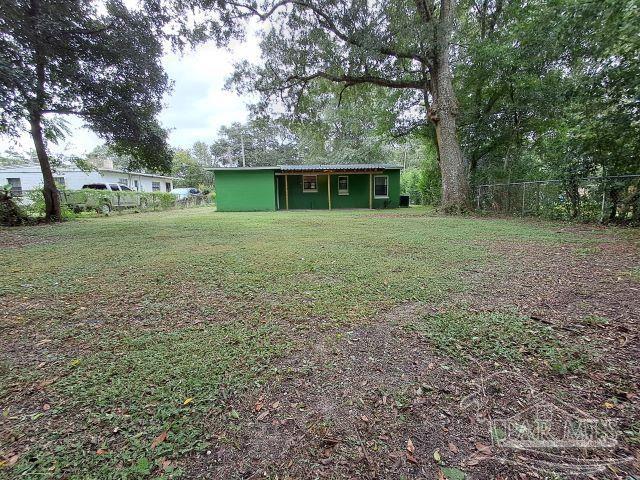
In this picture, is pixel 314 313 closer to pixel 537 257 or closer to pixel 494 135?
pixel 537 257

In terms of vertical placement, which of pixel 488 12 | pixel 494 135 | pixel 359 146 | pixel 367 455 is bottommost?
pixel 367 455

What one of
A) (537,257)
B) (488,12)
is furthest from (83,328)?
(488,12)

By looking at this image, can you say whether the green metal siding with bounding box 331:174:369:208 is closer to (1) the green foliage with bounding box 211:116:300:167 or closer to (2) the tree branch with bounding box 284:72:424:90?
(2) the tree branch with bounding box 284:72:424:90

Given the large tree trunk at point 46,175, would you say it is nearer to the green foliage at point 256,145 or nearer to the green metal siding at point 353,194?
the green metal siding at point 353,194

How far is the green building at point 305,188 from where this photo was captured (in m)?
16.3

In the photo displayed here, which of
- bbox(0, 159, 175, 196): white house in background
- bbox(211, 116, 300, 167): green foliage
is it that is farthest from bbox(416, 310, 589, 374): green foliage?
bbox(211, 116, 300, 167): green foliage

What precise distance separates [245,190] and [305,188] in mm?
3349

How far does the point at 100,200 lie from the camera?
15000 millimetres

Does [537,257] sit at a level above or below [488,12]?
below

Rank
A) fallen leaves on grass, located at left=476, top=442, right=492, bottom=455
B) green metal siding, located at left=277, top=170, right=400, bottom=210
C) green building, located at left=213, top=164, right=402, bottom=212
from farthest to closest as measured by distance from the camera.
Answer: green metal siding, located at left=277, top=170, right=400, bottom=210 → green building, located at left=213, top=164, right=402, bottom=212 → fallen leaves on grass, located at left=476, top=442, right=492, bottom=455

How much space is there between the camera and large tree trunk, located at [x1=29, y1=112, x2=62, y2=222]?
9.73 m

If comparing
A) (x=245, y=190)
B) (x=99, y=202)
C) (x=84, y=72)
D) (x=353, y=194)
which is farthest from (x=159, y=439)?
(x=99, y=202)

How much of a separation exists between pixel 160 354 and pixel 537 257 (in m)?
4.74

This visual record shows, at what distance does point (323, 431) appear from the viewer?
4.30 ft
